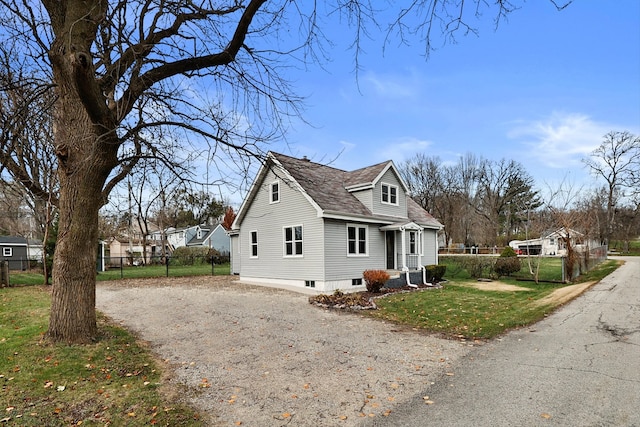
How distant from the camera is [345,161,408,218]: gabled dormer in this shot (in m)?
18.0

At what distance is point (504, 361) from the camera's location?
600cm

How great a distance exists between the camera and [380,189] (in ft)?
60.5

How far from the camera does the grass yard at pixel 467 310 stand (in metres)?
8.68

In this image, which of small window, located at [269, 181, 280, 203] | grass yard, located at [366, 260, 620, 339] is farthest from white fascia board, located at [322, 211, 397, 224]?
grass yard, located at [366, 260, 620, 339]

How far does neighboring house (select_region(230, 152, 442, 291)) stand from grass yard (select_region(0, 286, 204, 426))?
27.9ft

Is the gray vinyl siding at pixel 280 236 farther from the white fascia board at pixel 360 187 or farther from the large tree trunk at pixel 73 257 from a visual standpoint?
the large tree trunk at pixel 73 257

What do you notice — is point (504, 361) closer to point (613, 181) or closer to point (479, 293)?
point (479, 293)

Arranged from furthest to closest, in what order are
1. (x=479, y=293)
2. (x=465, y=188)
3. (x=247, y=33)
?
(x=465, y=188) < (x=479, y=293) < (x=247, y=33)

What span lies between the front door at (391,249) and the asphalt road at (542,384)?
10507 mm

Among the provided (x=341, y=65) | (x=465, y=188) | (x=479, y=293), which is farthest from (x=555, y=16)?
(x=465, y=188)

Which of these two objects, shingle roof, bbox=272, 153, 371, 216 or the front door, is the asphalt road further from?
the front door

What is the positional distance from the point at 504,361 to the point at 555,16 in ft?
16.4

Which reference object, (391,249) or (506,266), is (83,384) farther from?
(506,266)

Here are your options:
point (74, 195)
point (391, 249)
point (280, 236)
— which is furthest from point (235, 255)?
point (74, 195)
